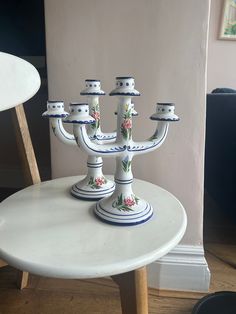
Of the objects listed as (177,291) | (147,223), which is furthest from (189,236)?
(147,223)

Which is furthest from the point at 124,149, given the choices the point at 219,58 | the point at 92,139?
the point at 219,58

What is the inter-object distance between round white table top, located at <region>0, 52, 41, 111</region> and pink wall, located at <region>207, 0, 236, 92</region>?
1813 mm

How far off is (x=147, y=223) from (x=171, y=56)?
0.48m

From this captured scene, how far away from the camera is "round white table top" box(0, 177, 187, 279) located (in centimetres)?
48

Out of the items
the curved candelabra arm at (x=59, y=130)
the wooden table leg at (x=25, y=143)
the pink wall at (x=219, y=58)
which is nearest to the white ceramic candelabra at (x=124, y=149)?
Answer: the curved candelabra arm at (x=59, y=130)

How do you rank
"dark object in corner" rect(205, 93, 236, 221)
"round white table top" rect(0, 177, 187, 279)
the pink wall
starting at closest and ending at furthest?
"round white table top" rect(0, 177, 187, 279)
"dark object in corner" rect(205, 93, 236, 221)
the pink wall

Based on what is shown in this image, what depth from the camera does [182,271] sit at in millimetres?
970

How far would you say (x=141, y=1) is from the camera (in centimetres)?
83

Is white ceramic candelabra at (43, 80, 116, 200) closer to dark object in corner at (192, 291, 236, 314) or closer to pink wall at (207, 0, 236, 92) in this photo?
dark object in corner at (192, 291, 236, 314)

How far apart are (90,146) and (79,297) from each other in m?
0.62

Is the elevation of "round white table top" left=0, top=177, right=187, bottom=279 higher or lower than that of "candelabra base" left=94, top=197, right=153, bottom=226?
lower

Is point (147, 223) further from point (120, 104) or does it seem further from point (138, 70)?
point (138, 70)

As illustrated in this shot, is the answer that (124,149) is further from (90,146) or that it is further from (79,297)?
(79,297)

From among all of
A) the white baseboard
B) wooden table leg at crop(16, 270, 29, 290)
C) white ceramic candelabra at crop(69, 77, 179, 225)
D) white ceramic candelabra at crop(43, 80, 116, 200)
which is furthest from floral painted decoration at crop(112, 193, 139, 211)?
wooden table leg at crop(16, 270, 29, 290)
